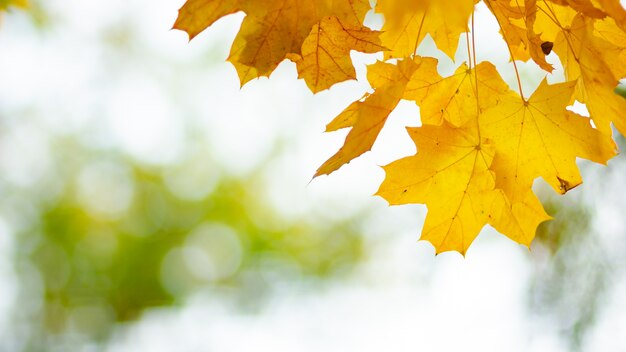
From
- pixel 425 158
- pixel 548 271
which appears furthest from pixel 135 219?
pixel 425 158

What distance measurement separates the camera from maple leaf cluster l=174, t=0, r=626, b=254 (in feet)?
3.27

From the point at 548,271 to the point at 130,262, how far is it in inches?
261

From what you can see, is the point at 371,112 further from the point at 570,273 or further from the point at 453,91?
the point at 570,273

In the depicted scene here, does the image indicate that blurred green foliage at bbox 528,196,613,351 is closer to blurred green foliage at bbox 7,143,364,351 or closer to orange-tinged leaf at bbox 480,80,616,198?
orange-tinged leaf at bbox 480,80,616,198

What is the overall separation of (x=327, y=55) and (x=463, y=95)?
0.34m

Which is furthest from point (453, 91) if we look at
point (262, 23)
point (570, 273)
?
point (570, 273)

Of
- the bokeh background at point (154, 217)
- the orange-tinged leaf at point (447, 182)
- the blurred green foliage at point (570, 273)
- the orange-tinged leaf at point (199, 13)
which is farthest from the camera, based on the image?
the bokeh background at point (154, 217)

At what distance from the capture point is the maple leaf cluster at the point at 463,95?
3.27 feet

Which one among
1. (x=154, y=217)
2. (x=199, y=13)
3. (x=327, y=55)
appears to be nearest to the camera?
(x=199, y=13)

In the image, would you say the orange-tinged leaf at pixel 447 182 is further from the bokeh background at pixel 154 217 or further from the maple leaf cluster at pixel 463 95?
the bokeh background at pixel 154 217

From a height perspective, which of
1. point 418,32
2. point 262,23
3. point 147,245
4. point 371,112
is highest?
point 147,245

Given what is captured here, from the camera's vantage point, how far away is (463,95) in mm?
1326

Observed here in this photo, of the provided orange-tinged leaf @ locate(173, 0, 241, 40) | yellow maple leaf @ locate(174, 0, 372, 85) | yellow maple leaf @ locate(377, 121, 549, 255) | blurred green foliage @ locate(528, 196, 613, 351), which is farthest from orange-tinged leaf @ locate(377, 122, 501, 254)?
blurred green foliage @ locate(528, 196, 613, 351)

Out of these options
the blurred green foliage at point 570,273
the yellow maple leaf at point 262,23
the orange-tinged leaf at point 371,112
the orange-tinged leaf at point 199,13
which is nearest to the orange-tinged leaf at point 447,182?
the orange-tinged leaf at point 371,112
